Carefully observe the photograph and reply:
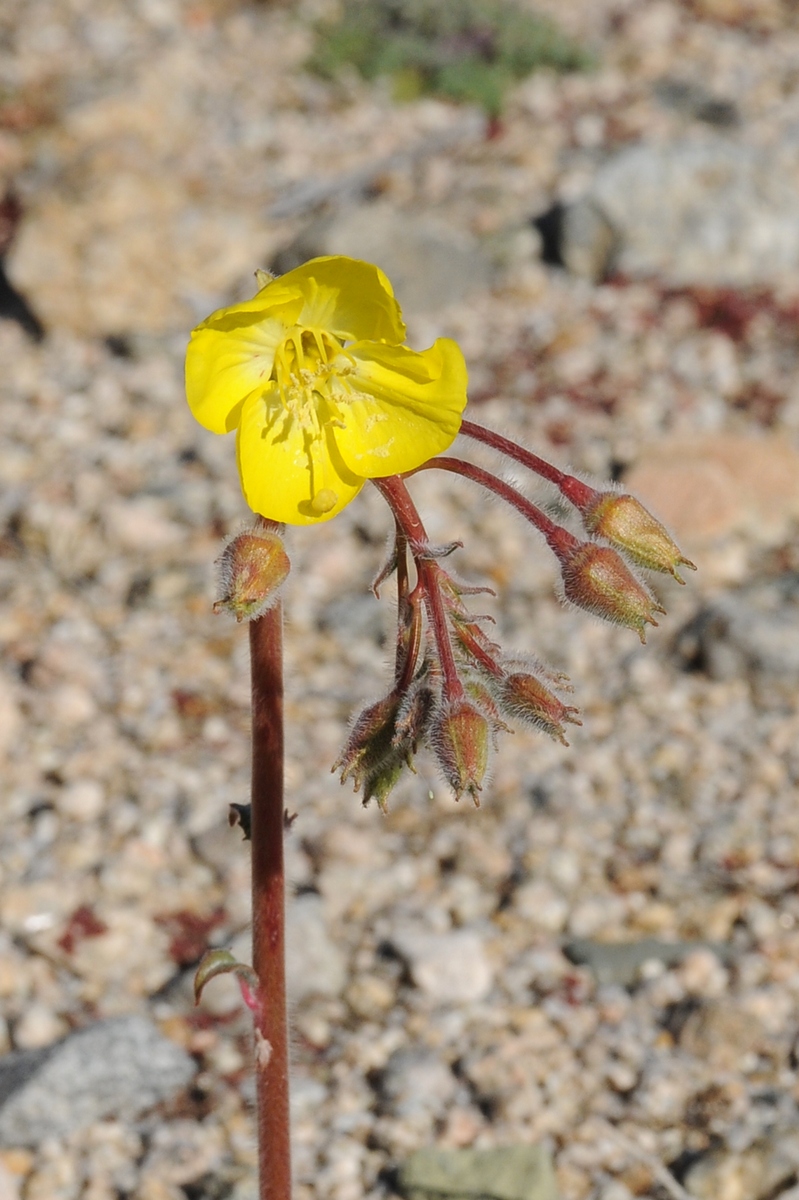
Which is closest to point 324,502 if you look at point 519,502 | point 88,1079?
point 519,502

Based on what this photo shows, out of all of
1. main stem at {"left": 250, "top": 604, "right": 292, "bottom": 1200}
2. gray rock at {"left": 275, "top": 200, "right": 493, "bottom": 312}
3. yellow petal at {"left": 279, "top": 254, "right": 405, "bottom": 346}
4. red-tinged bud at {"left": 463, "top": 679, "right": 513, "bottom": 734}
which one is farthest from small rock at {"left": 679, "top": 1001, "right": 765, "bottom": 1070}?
gray rock at {"left": 275, "top": 200, "right": 493, "bottom": 312}

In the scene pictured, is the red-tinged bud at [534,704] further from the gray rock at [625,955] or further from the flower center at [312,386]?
the gray rock at [625,955]

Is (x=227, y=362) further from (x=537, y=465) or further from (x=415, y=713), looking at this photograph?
(x=415, y=713)

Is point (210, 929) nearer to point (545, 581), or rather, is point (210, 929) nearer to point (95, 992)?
point (95, 992)

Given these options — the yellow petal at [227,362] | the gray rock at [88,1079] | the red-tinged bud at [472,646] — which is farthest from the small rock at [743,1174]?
the yellow petal at [227,362]

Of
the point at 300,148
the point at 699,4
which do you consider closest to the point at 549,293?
the point at 300,148

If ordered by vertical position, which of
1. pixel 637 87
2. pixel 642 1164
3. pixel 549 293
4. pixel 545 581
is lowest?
pixel 642 1164
